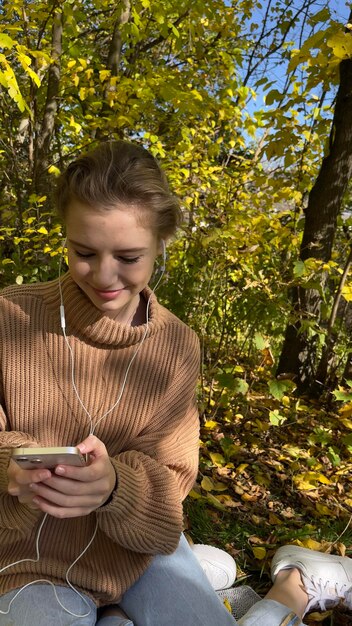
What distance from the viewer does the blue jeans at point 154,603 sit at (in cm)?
130

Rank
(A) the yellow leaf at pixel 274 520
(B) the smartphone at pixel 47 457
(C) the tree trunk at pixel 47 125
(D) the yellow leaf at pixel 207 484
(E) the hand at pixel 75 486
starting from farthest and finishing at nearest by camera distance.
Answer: (C) the tree trunk at pixel 47 125, (D) the yellow leaf at pixel 207 484, (A) the yellow leaf at pixel 274 520, (E) the hand at pixel 75 486, (B) the smartphone at pixel 47 457

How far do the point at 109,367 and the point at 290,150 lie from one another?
6.89 ft

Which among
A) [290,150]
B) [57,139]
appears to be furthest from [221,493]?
[57,139]

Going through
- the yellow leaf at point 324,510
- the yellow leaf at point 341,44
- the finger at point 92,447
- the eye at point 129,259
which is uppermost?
the yellow leaf at point 341,44

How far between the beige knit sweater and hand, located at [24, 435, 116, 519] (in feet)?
0.35

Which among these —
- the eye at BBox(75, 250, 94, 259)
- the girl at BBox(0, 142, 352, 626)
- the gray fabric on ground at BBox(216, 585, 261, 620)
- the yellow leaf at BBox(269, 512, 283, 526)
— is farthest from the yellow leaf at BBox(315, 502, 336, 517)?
the eye at BBox(75, 250, 94, 259)

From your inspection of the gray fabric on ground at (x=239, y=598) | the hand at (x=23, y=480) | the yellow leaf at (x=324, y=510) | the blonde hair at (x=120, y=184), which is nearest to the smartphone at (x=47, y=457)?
the hand at (x=23, y=480)

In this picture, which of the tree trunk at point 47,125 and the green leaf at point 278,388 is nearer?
Result: the green leaf at point 278,388

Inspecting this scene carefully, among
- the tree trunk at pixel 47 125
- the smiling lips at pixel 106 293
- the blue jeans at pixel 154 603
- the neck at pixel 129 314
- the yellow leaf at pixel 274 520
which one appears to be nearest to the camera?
the blue jeans at pixel 154 603

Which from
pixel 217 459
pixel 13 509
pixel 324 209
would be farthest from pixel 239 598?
pixel 324 209

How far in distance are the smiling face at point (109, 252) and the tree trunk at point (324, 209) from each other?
1976mm

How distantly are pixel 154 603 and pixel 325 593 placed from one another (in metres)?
0.80

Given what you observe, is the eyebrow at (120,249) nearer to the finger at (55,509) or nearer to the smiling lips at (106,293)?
the smiling lips at (106,293)

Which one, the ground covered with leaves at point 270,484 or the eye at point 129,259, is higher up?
the eye at point 129,259
